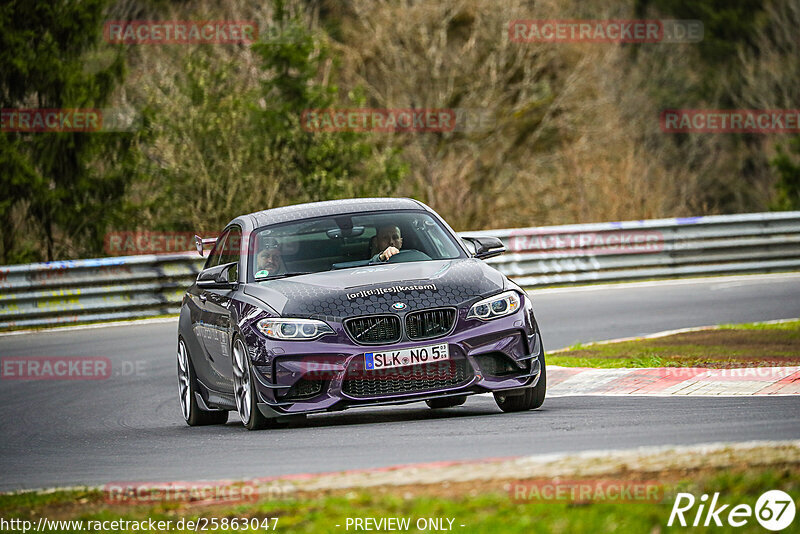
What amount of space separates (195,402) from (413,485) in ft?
17.8

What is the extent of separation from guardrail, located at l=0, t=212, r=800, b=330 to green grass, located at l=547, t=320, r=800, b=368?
7.22 meters

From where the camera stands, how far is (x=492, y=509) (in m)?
5.62

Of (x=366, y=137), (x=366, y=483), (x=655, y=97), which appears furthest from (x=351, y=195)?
(x=655, y=97)

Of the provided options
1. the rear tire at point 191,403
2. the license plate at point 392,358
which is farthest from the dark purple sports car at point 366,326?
the rear tire at point 191,403

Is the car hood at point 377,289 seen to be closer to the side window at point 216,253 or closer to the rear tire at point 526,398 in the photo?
the rear tire at point 526,398

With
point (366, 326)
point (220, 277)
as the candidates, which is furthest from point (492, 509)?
point (220, 277)

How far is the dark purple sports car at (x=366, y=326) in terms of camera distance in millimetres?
9281

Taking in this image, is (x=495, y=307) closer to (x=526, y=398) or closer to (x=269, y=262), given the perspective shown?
(x=526, y=398)

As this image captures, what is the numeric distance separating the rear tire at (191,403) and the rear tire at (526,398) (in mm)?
2578

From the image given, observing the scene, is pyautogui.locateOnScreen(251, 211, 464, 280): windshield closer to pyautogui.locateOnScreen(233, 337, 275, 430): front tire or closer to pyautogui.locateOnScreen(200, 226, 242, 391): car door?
pyautogui.locateOnScreen(200, 226, 242, 391): car door

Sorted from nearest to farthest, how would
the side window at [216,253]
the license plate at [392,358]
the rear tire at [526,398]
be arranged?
the license plate at [392,358] → the rear tire at [526,398] → the side window at [216,253]

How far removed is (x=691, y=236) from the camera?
23781 millimetres

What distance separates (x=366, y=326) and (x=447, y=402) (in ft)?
4.13

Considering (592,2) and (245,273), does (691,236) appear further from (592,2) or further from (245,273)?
(592,2)
